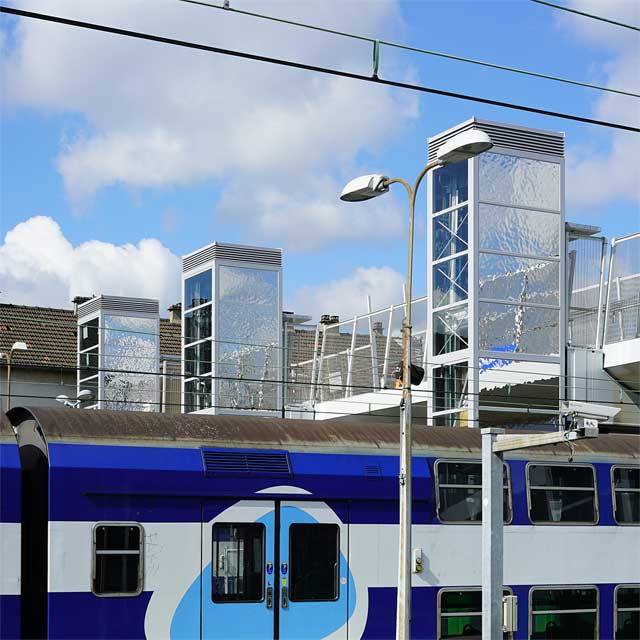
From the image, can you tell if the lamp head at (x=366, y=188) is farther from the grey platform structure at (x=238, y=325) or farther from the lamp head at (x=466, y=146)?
the grey platform structure at (x=238, y=325)

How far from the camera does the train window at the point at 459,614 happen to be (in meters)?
17.2

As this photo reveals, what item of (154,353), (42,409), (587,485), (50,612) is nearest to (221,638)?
(50,612)

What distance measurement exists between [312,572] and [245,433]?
2049mm

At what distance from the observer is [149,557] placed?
15367 millimetres

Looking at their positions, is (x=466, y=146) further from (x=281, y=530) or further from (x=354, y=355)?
(x=354, y=355)

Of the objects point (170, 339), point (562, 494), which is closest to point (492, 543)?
point (562, 494)

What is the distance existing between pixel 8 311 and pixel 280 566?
36.7 m

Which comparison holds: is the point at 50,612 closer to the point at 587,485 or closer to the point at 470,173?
the point at 587,485

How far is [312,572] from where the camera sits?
1634 cm

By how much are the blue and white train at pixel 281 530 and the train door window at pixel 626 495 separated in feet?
0.08

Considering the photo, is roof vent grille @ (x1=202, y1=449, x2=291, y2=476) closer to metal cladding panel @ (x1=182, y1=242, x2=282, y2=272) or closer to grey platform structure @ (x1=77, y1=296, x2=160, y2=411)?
metal cladding panel @ (x1=182, y1=242, x2=282, y2=272)

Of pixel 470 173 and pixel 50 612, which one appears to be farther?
pixel 470 173

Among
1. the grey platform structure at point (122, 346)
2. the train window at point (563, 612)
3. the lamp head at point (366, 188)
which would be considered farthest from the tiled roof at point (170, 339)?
the train window at point (563, 612)

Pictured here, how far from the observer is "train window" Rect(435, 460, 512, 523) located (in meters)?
17.5
